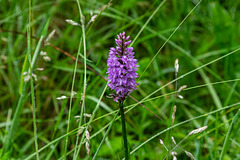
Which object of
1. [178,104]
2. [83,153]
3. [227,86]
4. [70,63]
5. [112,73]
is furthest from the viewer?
[70,63]

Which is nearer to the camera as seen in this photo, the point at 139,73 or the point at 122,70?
the point at 122,70

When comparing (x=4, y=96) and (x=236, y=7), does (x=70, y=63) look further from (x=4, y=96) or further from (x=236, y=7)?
(x=236, y=7)

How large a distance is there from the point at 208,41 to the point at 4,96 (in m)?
2.29

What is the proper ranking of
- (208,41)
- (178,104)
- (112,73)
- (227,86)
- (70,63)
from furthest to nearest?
(208,41) < (70,63) < (178,104) < (227,86) < (112,73)

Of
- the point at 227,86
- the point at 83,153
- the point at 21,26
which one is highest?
the point at 21,26

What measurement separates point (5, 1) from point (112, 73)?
265 centimetres

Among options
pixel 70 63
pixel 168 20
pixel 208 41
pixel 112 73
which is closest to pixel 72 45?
pixel 70 63

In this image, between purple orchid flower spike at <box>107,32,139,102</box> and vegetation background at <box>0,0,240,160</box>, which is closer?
purple orchid flower spike at <box>107,32,139,102</box>

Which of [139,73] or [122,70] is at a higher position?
[122,70]

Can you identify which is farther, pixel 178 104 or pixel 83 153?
pixel 178 104

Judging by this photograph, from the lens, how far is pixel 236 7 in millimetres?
3369

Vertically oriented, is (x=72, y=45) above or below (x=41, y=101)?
above

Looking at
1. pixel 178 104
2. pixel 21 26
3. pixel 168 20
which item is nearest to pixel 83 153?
pixel 178 104

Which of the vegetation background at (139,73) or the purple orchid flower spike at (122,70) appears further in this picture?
the vegetation background at (139,73)
